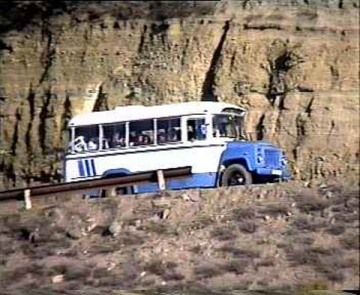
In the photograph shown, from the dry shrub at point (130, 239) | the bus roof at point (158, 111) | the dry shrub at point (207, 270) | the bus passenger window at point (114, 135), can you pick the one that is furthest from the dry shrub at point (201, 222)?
the bus roof at point (158, 111)

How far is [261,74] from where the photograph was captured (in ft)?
65.2

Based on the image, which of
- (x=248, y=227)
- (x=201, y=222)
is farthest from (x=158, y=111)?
(x=248, y=227)

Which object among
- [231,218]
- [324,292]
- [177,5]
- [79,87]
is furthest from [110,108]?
[324,292]

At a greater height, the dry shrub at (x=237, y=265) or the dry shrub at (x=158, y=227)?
the dry shrub at (x=158, y=227)

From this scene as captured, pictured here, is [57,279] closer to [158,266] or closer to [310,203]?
[158,266]

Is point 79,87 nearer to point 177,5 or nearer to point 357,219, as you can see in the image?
point 177,5

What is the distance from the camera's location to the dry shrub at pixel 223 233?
42.1 feet

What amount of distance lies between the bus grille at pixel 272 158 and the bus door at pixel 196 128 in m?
0.80

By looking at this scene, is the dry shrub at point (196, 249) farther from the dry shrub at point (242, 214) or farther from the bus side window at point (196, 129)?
the bus side window at point (196, 129)

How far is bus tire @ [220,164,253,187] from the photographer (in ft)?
46.3

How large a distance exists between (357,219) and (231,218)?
1.44 metres

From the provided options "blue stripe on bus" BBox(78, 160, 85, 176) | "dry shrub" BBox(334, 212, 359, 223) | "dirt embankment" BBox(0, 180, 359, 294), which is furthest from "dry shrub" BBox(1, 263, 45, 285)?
"dry shrub" BBox(334, 212, 359, 223)

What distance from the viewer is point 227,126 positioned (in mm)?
14727

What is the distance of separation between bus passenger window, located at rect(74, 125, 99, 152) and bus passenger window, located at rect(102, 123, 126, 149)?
28 centimetres
